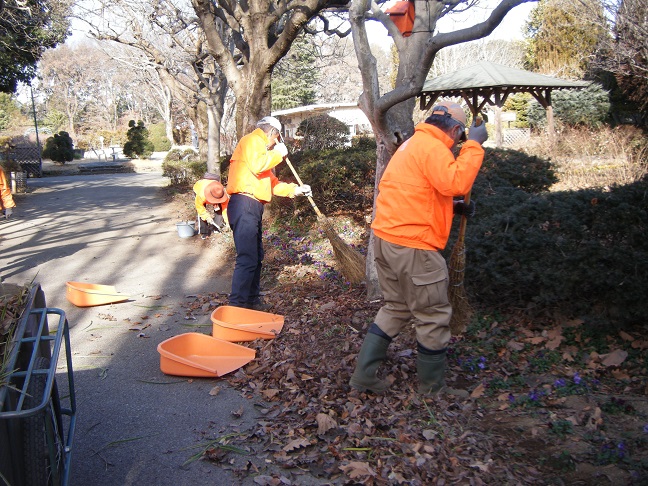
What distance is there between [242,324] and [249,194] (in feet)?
4.37

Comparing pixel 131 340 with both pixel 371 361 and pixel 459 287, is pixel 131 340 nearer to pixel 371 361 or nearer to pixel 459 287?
pixel 371 361

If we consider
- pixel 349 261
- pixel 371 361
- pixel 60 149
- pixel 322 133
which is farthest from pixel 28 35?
pixel 60 149

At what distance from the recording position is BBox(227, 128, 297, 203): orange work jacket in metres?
5.89

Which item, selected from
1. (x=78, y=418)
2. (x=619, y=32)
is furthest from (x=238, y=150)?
(x=619, y=32)

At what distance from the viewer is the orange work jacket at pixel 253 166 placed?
19.3ft

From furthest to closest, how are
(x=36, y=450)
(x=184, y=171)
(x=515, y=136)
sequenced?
(x=515, y=136)
(x=184, y=171)
(x=36, y=450)

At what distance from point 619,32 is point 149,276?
11707 millimetres

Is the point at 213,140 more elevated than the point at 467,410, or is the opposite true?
the point at 213,140

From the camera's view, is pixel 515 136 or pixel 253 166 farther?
pixel 515 136

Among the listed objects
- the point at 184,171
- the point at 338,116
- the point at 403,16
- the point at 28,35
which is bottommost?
the point at 184,171

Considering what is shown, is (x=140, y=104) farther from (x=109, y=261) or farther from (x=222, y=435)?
(x=222, y=435)

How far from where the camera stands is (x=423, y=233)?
12.7 ft

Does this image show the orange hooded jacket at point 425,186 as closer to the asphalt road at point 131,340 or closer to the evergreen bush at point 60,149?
the asphalt road at point 131,340

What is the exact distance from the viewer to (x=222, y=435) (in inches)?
153
